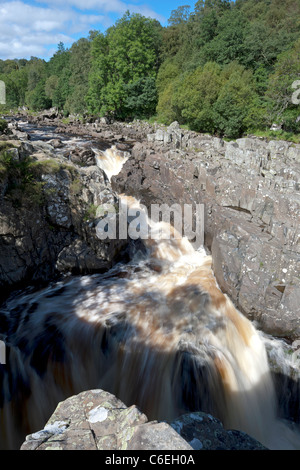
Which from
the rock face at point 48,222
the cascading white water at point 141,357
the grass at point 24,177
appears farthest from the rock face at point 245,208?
the grass at point 24,177

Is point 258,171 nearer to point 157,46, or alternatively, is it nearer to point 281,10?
point 157,46

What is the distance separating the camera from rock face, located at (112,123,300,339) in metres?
9.39

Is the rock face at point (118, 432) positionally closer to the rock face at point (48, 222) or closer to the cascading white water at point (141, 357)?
the cascading white water at point (141, 357)

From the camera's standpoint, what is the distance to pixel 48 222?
11.2 metres

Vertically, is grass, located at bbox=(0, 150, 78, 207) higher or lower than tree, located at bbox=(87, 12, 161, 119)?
lower

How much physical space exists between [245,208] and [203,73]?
23869 mm

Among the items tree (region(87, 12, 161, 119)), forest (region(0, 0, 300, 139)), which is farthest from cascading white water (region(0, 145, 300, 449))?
tree (region(87, 12, 161, 119))

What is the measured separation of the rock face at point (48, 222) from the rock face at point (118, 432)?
27.1 ft

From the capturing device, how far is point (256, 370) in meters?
8.70

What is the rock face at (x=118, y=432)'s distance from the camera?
2297 mm

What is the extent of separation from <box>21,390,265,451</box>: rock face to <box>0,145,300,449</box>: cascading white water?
204 inches

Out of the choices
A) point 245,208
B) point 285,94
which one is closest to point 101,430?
point 245,208

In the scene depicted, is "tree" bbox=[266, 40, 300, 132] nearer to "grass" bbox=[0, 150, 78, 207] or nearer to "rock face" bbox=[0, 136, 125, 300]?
"rock face" bbox=[0, 136, 125, 300]
